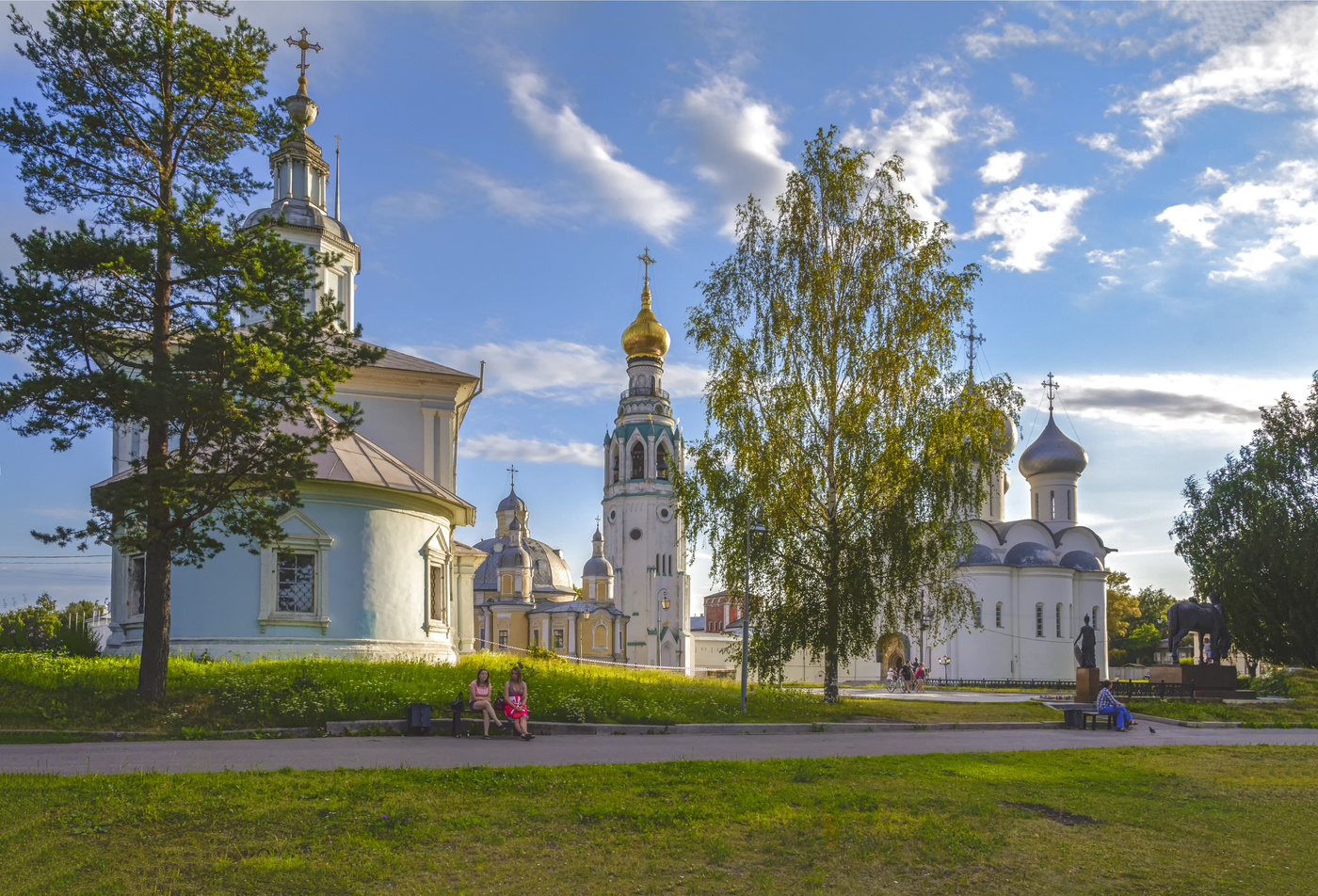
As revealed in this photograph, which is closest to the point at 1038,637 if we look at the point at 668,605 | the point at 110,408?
the point at 668,605

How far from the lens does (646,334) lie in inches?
2849

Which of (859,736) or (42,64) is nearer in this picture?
(42,64)

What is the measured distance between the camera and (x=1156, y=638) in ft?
243

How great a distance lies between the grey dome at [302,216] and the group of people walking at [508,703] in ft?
65.3

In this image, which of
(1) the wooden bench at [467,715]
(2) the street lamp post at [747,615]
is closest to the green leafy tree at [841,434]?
(2) the street lamp post at [747,615]

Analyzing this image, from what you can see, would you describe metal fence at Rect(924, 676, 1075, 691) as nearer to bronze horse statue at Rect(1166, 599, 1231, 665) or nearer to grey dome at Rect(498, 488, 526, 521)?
bronze horse statue at Rect(1166, 599, 1231, 665)

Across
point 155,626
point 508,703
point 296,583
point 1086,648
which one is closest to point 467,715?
point 508,703

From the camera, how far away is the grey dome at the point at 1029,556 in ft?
164

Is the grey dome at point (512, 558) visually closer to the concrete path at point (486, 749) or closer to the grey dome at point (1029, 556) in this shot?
the grey dome at point (1029, 556)

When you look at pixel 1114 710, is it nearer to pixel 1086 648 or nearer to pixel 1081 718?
pixel 1081 718

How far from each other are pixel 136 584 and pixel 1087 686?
22.4m

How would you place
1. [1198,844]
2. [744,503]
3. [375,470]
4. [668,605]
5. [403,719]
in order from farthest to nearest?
[668,605], [375,470], [744,503], [403,719], [1198,844]

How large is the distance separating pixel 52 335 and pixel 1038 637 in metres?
45.9

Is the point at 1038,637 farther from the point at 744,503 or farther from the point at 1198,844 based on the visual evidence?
the point at 1198,844
